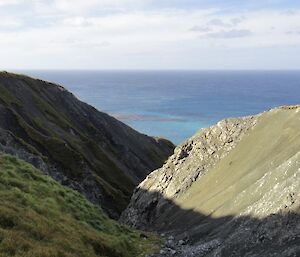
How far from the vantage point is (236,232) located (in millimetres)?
30734

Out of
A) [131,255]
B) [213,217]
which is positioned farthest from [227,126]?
[131,255]

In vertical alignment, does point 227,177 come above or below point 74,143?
below

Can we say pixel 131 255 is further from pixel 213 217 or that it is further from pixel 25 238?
pixel 213 217

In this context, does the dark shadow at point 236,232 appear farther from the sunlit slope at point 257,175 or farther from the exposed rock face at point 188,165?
the exposed rock face at point 188,165

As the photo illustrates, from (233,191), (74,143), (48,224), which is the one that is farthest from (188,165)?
(74,143)

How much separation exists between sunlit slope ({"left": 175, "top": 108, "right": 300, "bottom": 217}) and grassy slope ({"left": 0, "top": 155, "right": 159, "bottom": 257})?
8.41 meters

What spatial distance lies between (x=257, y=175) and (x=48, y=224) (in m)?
22.5

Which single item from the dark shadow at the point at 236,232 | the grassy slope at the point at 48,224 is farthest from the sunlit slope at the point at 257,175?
the grassy slope at the point at 48,224

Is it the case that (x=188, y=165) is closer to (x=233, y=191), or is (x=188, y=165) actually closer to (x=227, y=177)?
(x=227, y=177)

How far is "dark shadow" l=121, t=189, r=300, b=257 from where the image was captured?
2588 cm

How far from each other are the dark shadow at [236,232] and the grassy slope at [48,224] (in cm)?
423

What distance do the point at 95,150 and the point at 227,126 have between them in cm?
4162

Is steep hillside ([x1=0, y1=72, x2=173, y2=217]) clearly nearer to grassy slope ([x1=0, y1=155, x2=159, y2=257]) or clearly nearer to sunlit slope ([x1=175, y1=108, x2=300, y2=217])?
grassy slope ([x1=0, y1=155, x2=159, y2=257])

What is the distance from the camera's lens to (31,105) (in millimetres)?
95375
